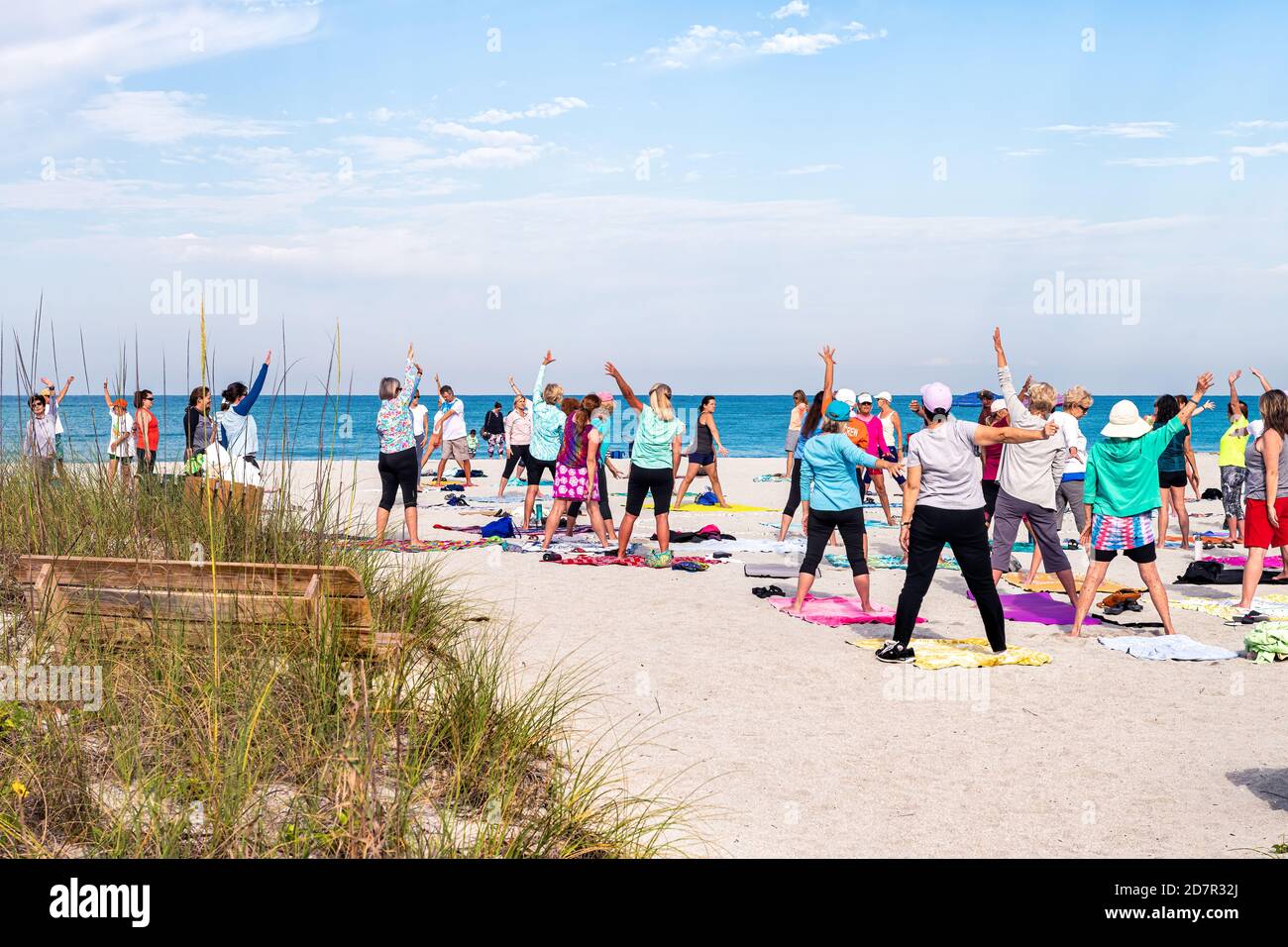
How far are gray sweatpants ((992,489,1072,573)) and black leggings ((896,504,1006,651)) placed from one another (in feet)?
5.14

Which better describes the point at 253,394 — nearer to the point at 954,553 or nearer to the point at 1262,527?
the point at 954,553

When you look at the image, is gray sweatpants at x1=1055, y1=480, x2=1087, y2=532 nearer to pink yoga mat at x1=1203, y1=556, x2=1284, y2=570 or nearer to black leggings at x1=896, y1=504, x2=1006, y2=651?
pink yoga mat at x1=1203, y1=556, x2=1284, y2=570

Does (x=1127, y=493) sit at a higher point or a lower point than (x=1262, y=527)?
→ higher

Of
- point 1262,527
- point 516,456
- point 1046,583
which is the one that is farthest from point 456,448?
point 1262,527

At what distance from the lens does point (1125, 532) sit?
25.9 feet

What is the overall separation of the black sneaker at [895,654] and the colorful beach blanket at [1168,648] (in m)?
1.73

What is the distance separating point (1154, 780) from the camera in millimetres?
5180

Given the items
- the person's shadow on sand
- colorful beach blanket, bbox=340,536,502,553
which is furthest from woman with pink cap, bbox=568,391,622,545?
the person's shadow on sand

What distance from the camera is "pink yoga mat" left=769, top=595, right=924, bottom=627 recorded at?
28.6ft

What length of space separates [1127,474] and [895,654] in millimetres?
2418

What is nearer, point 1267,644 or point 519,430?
point 1267,644
